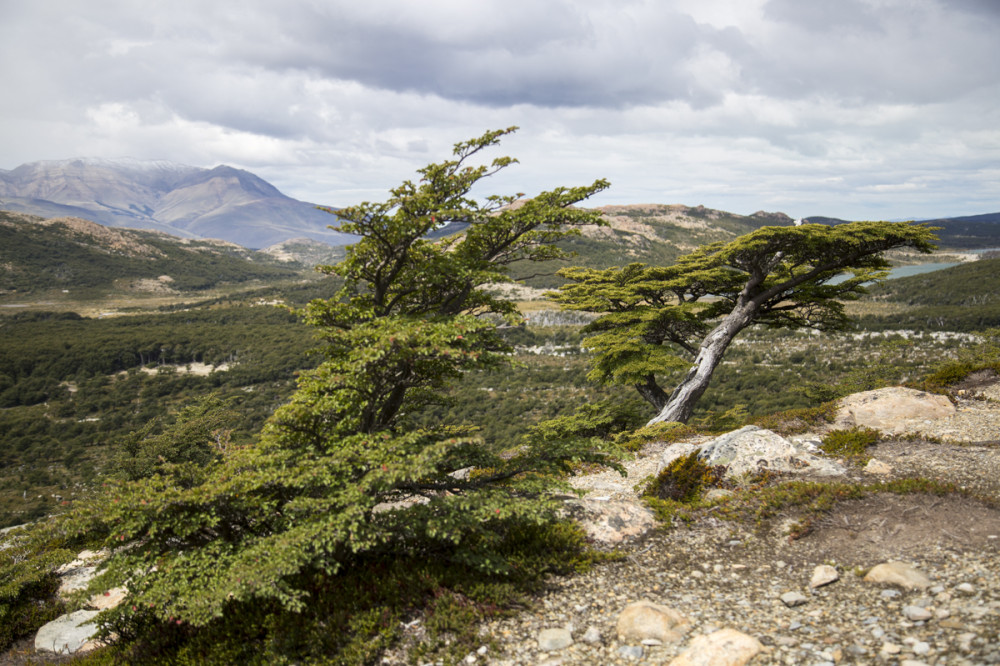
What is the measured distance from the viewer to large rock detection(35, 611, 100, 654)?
25.1 ft

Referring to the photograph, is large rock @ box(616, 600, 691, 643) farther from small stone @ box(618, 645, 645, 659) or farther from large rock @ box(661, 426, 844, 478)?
large rock @ box(661, 426, 844, 478)

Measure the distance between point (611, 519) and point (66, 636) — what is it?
967cm

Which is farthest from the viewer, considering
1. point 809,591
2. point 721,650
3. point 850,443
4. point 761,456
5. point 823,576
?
point 850,443

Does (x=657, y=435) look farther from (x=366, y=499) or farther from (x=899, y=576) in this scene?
(x=366, y=499)

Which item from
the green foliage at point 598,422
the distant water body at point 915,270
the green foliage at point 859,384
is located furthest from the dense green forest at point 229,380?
the distant water body at point 915,270

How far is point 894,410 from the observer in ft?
40.1

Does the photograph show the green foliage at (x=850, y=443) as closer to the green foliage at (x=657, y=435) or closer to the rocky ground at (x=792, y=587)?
the rocky ground at (x=792, y=587)

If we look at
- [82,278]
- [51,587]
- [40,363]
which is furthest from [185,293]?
[51,587]

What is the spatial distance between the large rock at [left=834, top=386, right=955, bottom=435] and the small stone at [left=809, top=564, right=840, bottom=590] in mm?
7576

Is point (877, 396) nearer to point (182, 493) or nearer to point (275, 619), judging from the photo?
point (275, 619)

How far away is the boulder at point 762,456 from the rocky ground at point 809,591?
31.3 inches

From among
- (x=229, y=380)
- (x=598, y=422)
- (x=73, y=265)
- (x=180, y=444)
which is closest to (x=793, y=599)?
(x=598, y=422)

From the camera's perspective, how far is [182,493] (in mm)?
5484

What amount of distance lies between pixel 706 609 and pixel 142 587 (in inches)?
266
